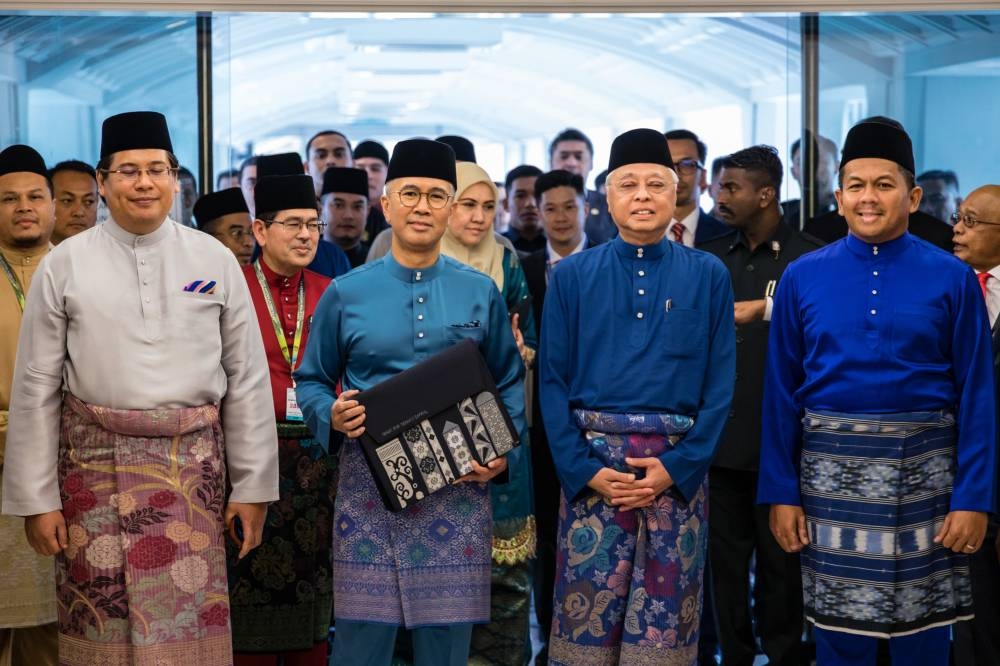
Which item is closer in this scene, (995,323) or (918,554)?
(918,554)

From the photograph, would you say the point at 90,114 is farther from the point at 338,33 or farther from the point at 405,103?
the point at 405,103

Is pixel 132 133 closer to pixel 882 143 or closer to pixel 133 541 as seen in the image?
pixel 133 541

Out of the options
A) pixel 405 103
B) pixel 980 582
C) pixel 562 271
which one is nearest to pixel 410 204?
pixel 562 271

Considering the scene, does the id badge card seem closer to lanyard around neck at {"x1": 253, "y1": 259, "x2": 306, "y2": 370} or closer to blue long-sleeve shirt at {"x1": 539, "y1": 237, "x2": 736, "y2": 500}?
lanyard around neck at {"x1": 253, "y1": 259, "x2": 306, "y2": 370}

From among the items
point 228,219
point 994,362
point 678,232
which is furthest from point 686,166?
point 228,219

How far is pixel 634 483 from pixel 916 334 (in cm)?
90

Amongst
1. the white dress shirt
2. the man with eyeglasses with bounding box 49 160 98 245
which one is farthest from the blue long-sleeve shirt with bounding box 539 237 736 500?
the man with eyeglasses with bounding box 49 160 98 245

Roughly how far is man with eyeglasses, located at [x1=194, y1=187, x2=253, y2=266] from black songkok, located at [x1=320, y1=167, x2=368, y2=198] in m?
0.70

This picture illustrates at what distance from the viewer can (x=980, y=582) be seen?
423cm

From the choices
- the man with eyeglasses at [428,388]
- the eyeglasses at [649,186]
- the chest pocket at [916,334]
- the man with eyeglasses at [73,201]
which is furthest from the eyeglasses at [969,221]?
the man with eyeglasses at [73,201]

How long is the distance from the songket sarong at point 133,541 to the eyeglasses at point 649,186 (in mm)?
1370

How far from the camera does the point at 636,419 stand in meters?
3.49

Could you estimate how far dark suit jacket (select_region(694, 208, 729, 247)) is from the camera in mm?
5176

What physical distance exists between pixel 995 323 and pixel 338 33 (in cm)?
342
